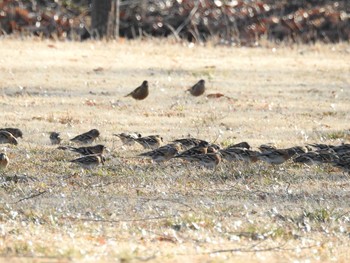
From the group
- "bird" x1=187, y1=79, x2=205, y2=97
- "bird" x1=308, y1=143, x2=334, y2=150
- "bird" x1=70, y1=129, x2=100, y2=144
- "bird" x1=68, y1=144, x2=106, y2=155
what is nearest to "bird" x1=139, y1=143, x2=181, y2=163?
"bird" x1=68, y1=144, x2=106, y2=155

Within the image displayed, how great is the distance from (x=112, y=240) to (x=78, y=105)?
30.7ft

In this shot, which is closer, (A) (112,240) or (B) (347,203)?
(A) (112,240)

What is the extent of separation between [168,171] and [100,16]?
49.7 ft

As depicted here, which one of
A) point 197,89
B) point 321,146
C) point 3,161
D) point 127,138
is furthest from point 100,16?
point 3,161

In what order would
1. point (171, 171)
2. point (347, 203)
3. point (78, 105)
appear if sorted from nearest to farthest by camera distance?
point (347, 203) → point (171, 171) → point (78, 105)

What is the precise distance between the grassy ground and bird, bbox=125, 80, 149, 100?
19 centimetres

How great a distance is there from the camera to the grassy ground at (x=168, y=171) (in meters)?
9.80

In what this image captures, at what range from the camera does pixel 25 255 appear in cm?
883

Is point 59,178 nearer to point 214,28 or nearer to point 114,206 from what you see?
point 114,206

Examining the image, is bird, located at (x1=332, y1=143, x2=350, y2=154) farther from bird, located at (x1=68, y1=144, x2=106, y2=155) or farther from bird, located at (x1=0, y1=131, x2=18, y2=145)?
bird, located at (x1=0, y1=131, x2=18, y2=145)

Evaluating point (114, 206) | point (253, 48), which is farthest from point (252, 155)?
point (253, 48)

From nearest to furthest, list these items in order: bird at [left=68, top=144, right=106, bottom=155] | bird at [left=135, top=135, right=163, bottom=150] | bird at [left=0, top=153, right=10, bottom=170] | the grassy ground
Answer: the grassy ground, bird at [left=0, top=153, right=10, bottom=170], bird at [left=68, top=144, right=106, bottom=155], bird at [left=135, top=135, right=163, bottom=150]

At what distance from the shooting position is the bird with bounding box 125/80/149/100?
1942 cm

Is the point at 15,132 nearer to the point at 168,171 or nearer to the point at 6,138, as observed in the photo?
the point at 6,138
